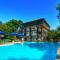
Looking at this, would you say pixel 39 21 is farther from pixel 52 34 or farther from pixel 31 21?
pixel 52 34

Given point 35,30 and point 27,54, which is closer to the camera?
point 27,54

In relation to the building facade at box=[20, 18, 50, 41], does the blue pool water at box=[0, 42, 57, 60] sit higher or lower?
lower

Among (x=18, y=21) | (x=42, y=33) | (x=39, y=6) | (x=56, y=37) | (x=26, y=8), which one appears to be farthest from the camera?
(x=18, y=21)

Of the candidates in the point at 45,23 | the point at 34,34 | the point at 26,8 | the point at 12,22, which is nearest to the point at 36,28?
the point at 34,34

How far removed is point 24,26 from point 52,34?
34.7 feet

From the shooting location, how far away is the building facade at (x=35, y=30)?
44906mm

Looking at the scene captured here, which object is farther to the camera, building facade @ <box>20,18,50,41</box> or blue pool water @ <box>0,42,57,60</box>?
building facade @ <box>20,18,50,41</box>

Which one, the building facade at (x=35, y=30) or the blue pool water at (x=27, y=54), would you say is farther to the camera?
the building facade at (x=35, y=30)

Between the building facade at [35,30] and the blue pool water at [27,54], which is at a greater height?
the building facade at [35,30]

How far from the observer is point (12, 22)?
163 ft

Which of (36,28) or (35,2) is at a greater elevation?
(35,2)

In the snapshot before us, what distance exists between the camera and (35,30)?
4553 centimetres

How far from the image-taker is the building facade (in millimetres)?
44906

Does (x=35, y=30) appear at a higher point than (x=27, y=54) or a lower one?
higher
